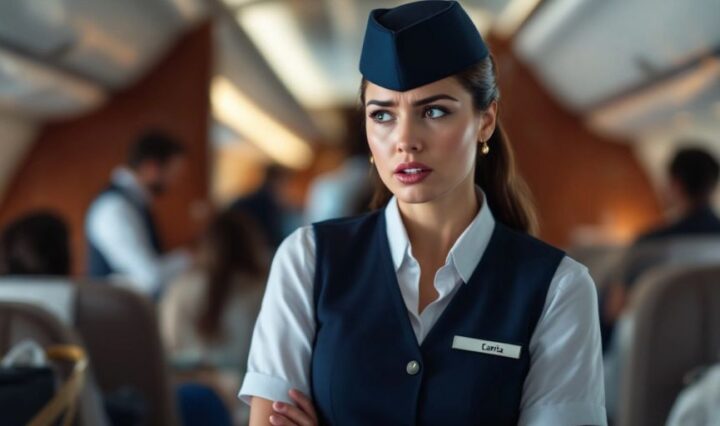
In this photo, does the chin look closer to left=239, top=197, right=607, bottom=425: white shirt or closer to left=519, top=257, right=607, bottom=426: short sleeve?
left=239, top=197, right=607, bottom=425: white shirt

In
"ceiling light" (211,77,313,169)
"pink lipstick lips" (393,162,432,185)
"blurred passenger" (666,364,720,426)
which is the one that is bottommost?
"blurred passenger" (666,364,720,426)

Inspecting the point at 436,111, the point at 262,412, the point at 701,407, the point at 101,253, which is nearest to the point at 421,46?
the point at 436,111

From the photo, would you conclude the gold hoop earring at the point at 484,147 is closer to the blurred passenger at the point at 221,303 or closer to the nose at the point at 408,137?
the nose at the point at 408,137

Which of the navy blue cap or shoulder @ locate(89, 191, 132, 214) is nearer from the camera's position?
the navy blue cap

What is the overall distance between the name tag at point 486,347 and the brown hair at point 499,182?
1.01 ft

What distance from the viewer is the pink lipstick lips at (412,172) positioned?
5.07 feet

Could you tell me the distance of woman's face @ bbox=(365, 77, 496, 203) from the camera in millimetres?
1532

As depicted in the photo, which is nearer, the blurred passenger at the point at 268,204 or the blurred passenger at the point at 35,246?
the blurred passenger at the point at 35,246

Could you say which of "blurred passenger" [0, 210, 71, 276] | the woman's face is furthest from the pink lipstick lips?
"blurred passenger" [0, 210, 71, 276]

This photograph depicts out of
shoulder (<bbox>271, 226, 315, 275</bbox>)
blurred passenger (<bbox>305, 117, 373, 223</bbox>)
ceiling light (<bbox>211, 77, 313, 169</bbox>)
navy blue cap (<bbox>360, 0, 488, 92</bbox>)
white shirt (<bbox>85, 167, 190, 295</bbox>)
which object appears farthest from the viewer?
ceiling light (<bbox>211, 77, 313, 169</bbox>)

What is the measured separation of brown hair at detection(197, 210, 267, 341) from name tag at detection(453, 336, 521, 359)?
280 cm

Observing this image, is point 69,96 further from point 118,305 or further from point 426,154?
point 426,154

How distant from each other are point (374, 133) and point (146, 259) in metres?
4.04

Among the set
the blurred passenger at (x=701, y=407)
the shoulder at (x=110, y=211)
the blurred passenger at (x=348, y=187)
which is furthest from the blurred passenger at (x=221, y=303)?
the blurred passenger at (x=701, y=407)
